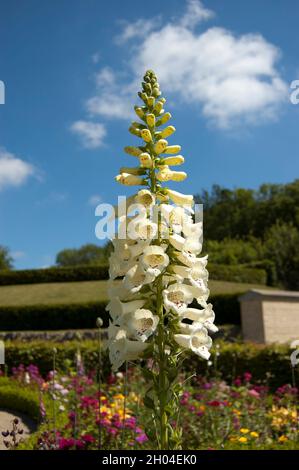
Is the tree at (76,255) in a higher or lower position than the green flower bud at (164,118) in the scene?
higher

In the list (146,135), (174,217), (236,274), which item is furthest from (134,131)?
(236,274)

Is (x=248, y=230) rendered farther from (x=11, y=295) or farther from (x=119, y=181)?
(x=119, y=181)

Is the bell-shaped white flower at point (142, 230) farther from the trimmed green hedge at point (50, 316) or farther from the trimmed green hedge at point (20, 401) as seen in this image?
the trimmed green hedge at point (50, 316)

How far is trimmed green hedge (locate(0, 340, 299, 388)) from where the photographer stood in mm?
10516

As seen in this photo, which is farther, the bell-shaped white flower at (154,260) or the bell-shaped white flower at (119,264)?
the bell-shaped white flower at (119,264)

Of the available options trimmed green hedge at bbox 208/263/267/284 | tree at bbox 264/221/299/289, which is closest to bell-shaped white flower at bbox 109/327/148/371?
trimmed green hedge at bbox 208/263/267/284

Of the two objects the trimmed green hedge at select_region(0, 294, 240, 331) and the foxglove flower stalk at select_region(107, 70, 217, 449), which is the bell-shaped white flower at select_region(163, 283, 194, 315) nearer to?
the foxglove flower stalk at select_region(107, 70, 217, 449)

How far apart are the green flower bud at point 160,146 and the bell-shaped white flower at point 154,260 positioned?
0.56m

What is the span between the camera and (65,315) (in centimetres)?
2283

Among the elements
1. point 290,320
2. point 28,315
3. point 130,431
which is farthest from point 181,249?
point 28,315

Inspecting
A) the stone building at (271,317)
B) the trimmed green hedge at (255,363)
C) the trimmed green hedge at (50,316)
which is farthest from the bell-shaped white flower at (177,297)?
the trimmed green hedge at (50,316)

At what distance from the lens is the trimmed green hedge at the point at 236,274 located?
33994 millimetres

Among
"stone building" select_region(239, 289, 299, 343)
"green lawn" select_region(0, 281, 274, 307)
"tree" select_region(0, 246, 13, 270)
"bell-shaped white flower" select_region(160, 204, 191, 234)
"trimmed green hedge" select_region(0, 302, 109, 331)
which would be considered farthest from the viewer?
"tree" select_region(0, 246, 13, 270)

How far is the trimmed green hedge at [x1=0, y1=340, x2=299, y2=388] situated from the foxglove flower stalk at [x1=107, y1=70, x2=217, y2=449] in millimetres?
7591
